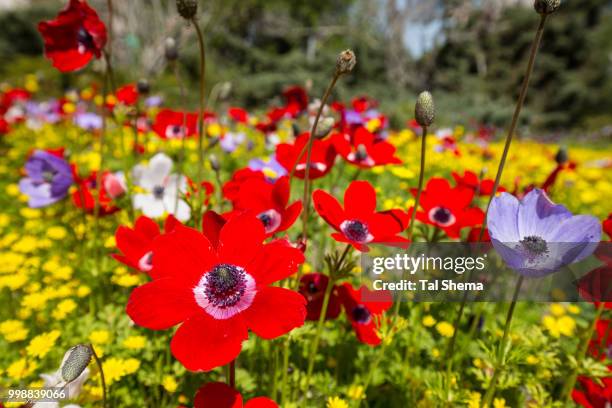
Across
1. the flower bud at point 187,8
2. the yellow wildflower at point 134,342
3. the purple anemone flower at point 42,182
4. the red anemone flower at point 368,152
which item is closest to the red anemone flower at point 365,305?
the red anemone flower at point 368,152

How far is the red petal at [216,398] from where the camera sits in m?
0.83

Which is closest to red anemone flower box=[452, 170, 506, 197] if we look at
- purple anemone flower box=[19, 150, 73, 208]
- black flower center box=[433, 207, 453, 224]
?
black flower center box=[433, 207, 453, 224]

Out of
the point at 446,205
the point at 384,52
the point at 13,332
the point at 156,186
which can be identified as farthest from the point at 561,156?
the point at 384,52

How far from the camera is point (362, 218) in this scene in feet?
3.97

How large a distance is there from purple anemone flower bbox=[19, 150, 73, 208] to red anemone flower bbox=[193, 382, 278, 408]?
142 centimetres

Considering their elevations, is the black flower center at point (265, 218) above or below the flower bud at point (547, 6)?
below

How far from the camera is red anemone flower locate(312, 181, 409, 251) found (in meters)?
1.08

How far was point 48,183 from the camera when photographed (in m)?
2.02

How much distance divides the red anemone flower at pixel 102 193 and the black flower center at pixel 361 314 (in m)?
1.10

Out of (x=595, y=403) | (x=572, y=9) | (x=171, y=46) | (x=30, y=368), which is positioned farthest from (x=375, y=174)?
(x=572, y=9)

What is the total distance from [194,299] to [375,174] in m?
2.69

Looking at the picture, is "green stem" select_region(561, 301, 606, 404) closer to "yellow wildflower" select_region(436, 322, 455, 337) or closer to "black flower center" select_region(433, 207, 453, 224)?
"yellow wildflower" select_region(436, 322, 455, 337)

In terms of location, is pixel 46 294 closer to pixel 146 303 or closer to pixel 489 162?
pixel 146 303

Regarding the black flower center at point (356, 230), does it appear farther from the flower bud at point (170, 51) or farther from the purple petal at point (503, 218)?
the flower bud at point (170, 51)
